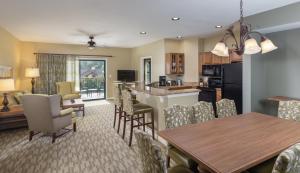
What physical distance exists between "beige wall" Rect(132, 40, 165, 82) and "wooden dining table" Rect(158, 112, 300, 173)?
458 cm

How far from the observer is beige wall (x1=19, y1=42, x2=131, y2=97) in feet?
23.2

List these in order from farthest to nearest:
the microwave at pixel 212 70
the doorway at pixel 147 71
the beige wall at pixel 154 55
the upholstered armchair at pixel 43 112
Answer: the doorway at pixel 147 71 → the beige wall at pixel 154 55 → the microwave at pixel 212 70 → the upholstered armchair at pixel 43 112

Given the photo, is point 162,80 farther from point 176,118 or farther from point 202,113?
point 176,118

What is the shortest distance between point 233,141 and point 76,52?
306 inches

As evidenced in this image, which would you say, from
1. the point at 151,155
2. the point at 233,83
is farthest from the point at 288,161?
the point at 233,83

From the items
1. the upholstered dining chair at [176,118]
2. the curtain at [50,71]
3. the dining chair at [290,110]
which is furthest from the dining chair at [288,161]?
the curtain at [50,71]

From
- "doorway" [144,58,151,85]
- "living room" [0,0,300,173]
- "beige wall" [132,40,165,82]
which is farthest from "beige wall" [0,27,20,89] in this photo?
"doorway" [144,58,151,85]

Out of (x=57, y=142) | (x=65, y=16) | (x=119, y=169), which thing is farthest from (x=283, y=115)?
(x=65, y=16)

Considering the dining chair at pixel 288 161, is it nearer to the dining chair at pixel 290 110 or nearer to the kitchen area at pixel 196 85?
Result: the dining chair at pixel 290 110

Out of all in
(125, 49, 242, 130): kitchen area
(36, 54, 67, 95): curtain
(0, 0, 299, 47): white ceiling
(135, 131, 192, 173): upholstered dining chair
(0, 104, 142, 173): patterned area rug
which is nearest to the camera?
(135, 131, 192, 173): upholstered dining chair

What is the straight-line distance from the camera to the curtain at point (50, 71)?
7.28m

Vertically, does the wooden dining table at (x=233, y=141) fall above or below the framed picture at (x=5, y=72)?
below

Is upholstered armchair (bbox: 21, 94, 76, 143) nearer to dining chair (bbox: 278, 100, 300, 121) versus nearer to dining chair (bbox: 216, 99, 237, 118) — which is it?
dining chair (bbox: 216, 99, 237, 118)

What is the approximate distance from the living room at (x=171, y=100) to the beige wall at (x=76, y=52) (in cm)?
15
